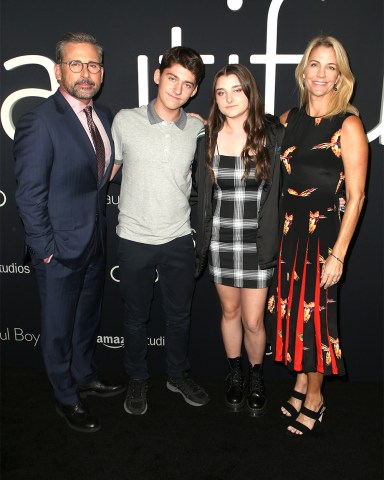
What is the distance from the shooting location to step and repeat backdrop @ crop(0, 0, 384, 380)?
8.96ft

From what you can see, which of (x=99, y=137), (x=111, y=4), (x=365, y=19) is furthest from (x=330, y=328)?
(x=111, y=4)

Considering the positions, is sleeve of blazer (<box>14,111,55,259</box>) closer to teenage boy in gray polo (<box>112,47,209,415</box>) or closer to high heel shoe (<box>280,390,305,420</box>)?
teenage boy in gray polo (<box>112,47,209,415</box>)

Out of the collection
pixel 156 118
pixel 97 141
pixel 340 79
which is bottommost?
pixel 97 141

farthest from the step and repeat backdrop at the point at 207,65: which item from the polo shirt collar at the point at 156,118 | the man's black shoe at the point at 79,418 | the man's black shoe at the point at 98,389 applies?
the man's black shoe at the point at 79,418

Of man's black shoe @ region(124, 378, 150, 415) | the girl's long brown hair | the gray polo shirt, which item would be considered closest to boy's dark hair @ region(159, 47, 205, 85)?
the girl's long brown hair

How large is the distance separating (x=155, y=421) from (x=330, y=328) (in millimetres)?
1161

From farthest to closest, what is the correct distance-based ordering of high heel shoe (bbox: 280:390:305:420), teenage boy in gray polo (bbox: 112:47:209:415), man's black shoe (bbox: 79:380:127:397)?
man's black shoe (bbox: 79:380:127:397)
high heel shoe (bbox: 280:390:305:420)
teenage boy in gray polo (bbox: 112:47:209:415)

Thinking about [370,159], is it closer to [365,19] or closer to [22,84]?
[365,19]

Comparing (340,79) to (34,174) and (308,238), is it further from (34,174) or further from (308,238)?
(34,174)

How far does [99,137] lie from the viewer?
8.23 feet

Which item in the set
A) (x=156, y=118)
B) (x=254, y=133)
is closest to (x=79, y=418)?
(x=156, y=118)

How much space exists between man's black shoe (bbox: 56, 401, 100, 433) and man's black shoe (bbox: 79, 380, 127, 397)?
10.1 inches

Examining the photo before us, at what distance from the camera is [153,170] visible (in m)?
2.49

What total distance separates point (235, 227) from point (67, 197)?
2.92 feet
